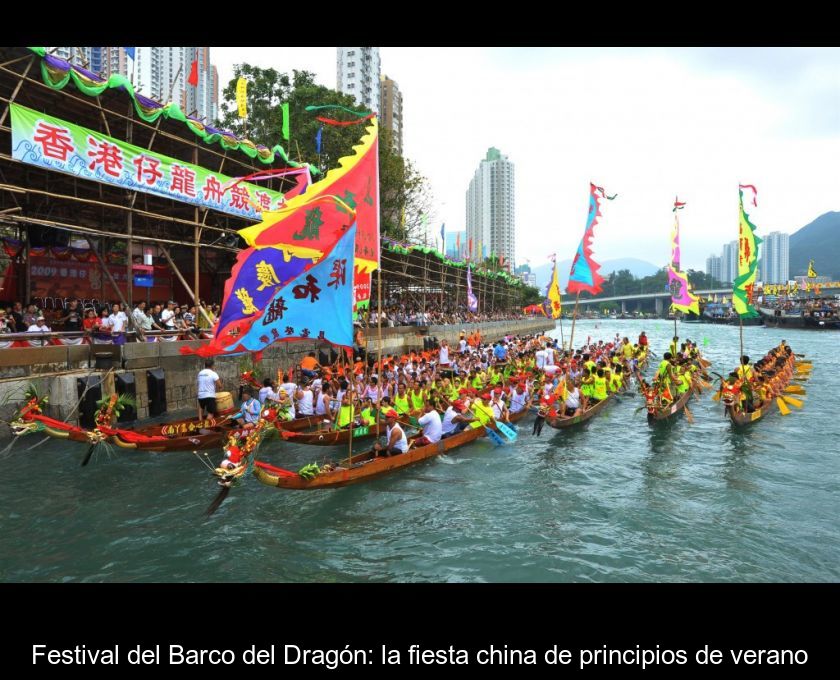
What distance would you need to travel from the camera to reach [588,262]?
1509 centimetres

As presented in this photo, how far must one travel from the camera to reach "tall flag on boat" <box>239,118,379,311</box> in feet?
25.3

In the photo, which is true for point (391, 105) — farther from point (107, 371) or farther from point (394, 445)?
point (394, 445)

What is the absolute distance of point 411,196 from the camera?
135 feet

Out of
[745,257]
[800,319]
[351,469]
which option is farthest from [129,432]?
[800,319]

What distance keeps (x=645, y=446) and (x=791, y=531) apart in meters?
4.95

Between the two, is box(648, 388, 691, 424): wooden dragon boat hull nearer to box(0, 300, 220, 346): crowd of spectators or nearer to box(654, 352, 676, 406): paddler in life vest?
box(654, 352, 676, 406): paddler in life vest

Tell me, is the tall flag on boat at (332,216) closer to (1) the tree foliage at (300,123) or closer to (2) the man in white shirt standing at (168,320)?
(2) the man in white shirt standing at (168,320)

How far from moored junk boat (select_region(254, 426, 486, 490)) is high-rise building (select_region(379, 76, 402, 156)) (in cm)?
9077

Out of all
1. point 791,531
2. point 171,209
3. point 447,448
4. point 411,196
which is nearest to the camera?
point 791,531

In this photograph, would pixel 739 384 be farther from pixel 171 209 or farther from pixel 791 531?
pixel 171 209

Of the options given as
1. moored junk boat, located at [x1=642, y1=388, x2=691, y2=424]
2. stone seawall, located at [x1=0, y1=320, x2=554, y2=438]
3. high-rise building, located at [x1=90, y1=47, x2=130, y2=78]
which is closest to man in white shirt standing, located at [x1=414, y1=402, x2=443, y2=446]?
moored junk boat, located at [x1=642, y1=388, x2=691, y2=424]

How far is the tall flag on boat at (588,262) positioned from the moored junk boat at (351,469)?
20.7 ft

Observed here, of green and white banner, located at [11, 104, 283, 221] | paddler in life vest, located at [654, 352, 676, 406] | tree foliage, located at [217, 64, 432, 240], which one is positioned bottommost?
paddler in life vest, located at [654, 352, 676, 406]
